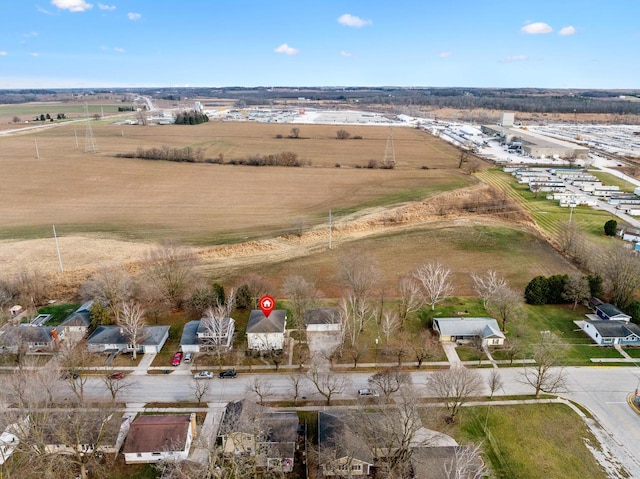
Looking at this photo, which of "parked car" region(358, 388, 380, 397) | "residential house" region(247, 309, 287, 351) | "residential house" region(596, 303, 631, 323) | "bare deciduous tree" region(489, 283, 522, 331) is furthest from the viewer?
"residential house" region(596, 303, 631, 323)

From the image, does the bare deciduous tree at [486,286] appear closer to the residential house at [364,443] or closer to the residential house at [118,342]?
the residential house at [364,443]

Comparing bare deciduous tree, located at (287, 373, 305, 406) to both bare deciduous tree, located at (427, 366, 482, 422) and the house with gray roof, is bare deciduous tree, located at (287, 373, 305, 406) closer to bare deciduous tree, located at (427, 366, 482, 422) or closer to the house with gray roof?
bare deciduous tree, located at (427, 366, 482, 422)

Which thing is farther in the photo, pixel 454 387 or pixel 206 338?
pixel 206 338

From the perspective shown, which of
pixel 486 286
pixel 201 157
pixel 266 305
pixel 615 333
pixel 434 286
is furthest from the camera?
pixel 201 157

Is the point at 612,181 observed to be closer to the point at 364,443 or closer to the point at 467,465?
the point at 467,465

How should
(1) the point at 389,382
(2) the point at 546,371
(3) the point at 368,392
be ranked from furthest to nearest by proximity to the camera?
(2) the point at 546,371
(3) the point at 368,392
(1) the point at 389,382

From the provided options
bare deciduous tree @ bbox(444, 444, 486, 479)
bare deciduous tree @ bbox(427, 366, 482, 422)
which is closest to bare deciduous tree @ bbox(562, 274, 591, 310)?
bare deciduous tree @ bbox(427, 366, 482, 422)

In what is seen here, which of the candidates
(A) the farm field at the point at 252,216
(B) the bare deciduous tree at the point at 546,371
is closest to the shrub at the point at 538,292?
(A) the farm field at the point at 252,216

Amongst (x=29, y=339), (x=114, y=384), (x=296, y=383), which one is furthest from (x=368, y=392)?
(x=29, y=339)
